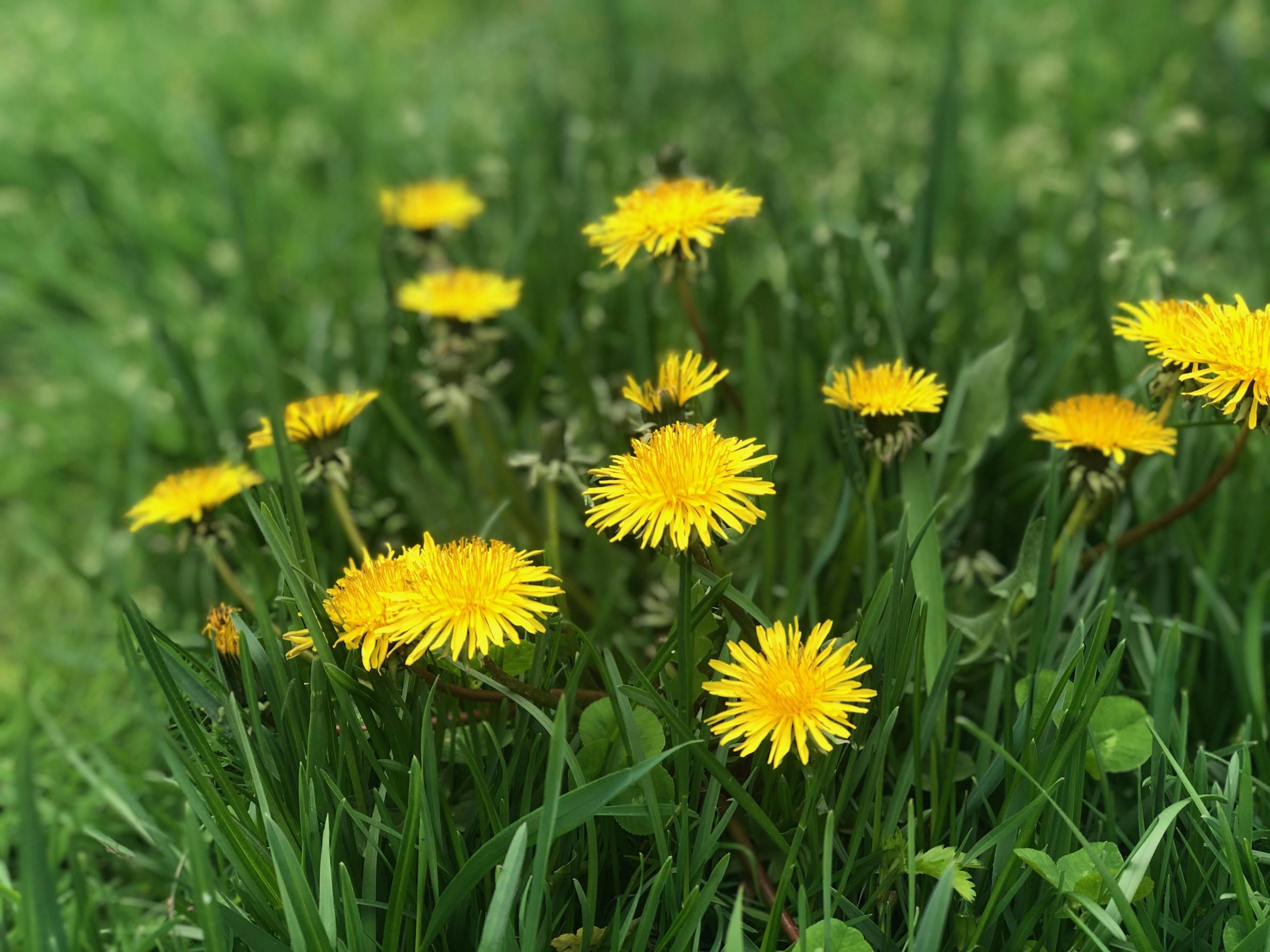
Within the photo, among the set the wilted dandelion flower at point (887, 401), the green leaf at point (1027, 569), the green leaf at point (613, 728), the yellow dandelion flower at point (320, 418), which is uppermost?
the yellow dandelion flower at point (320, 418)

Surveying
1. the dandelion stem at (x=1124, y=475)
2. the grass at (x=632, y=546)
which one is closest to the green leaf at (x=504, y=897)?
the grass at (x=632, y=546)

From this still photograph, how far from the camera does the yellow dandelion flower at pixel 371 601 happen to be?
950 millimetres

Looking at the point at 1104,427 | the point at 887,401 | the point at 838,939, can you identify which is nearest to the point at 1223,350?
the point at 1104,427

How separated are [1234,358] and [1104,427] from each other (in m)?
0.20

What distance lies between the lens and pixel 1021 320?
5.43 feet

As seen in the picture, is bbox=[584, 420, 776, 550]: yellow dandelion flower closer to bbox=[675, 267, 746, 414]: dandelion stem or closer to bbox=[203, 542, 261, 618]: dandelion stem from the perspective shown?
bbox=[675, 267, 746, 414]: dandelion stem

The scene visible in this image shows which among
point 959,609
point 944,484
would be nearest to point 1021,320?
point 944,484

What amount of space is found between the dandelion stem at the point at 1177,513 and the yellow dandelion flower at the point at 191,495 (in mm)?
1074

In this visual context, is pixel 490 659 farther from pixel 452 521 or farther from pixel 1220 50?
pixel 1220 50

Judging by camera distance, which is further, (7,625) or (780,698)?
(7,625)

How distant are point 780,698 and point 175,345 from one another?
1.41 m

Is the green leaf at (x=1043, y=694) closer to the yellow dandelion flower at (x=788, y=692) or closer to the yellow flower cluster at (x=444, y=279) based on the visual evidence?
the yellow dandelion flower at (x=788, y=692)

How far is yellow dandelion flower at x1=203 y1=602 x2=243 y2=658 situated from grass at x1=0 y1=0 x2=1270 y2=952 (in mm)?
38

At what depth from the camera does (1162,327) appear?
109 cm
